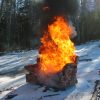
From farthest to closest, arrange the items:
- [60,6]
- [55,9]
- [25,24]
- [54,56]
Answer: [25,24], [60,6], [55,9], [54,56]

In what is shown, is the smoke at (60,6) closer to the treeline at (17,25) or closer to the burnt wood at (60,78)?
the burnt wood at (60,78)

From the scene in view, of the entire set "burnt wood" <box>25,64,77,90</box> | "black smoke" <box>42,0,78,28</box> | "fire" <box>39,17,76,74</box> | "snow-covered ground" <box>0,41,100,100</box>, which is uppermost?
"black smoke" <box>42,0,78,28</box>

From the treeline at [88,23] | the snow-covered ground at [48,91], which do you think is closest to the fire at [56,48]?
the snow-covered ground at [48,91]

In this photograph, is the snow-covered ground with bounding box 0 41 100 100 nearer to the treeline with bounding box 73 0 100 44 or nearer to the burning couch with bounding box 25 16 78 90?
the burning couch with bounding box 25 16 78 90

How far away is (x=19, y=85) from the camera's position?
43.3ft

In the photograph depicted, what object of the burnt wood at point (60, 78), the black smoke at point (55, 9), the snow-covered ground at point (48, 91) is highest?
the black smoke at point (55, 9)

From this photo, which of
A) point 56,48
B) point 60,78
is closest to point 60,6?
point 56,48

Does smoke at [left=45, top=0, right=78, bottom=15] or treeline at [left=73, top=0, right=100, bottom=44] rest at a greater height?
smoke at [left=45, top=0, right=78, bottom=15]

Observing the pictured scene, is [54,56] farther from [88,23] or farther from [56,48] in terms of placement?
[88,23]

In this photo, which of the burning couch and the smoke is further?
the smoke

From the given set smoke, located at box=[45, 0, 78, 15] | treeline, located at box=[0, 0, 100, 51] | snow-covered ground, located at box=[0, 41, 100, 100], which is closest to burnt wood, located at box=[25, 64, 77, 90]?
snow-covered ground, located at box=[0, 41, 100, 100]

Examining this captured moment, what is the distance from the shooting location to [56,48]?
42.2ft

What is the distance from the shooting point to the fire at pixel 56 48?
12773 millimetres

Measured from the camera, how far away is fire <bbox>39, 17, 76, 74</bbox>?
12.8m
